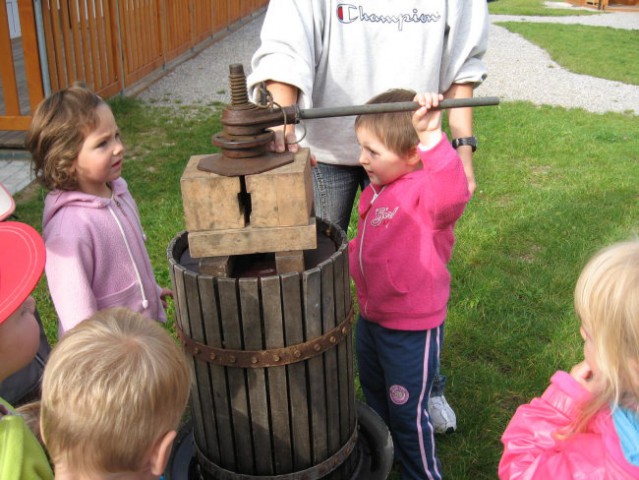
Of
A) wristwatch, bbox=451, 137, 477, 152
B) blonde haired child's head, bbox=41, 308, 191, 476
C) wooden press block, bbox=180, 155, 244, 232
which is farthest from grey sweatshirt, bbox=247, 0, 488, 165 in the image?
blonde haired child's head, bbox=41, 308, 191, 476

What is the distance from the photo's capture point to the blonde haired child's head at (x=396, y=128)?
2.43 metres

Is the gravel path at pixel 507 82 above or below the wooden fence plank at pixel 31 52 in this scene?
below

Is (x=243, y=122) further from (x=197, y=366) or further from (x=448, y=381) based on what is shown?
(x=448, y=381)

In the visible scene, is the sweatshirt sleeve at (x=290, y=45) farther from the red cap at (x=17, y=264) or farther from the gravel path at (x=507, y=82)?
the gravel path at (x=507, y=82)

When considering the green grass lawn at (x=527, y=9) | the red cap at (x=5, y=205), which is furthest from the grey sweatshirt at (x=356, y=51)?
the green grass lawn at (x=527, y=9)

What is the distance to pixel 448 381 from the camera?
362 cm

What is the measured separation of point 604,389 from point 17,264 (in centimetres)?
140

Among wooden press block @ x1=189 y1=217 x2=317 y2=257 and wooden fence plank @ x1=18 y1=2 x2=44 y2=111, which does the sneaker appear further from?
wooden fence plank @ x1=18 y1=2 x2=44 y2=111

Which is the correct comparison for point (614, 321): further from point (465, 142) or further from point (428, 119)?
point (465, 142)

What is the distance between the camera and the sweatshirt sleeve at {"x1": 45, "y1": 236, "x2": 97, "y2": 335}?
2.36 meters

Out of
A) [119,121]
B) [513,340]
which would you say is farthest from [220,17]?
[513,340]

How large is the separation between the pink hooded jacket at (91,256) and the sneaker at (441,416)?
1.39 m

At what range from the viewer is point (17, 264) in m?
1.65

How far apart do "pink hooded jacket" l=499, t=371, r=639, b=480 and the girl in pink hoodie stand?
1.44m
